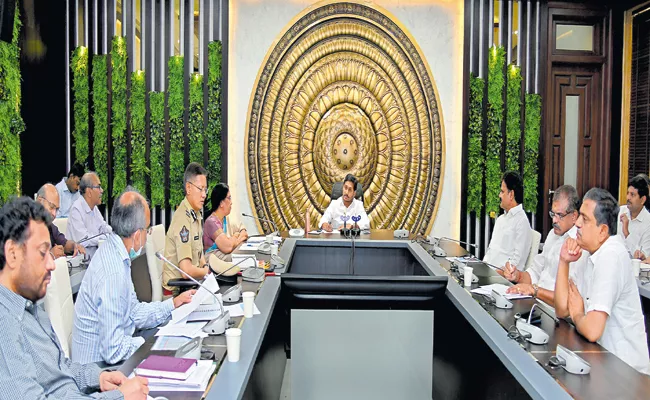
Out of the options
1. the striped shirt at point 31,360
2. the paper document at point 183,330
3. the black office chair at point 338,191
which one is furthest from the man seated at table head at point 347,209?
the striped shirt at point 31,360

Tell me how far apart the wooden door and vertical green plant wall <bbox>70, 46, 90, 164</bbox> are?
17.8 ft

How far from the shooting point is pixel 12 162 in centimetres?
533

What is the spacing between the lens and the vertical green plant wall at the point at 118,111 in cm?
648

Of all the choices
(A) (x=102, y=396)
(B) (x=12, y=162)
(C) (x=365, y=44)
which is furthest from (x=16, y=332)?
(C) (x=365, y=44)

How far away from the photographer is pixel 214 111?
656 cm

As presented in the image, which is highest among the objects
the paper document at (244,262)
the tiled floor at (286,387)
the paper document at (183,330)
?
the paper document at (244,262)

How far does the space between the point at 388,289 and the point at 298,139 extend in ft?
12.3

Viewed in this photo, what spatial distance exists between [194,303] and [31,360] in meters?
0.94

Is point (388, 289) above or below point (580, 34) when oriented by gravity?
below

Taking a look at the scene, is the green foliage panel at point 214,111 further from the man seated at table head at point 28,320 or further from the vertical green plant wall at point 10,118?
the man seated at table head at point 28,320

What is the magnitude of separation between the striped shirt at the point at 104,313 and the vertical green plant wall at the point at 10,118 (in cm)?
348

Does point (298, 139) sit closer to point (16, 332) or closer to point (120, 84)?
point (120, 84)

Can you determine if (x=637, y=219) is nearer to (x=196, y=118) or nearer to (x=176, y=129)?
(x=196, y=118)

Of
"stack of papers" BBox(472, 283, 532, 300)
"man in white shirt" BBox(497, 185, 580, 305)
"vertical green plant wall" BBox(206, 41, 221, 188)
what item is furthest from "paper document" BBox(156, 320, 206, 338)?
"vertical green plant wall" BBox(206, 41, 221, 188)
